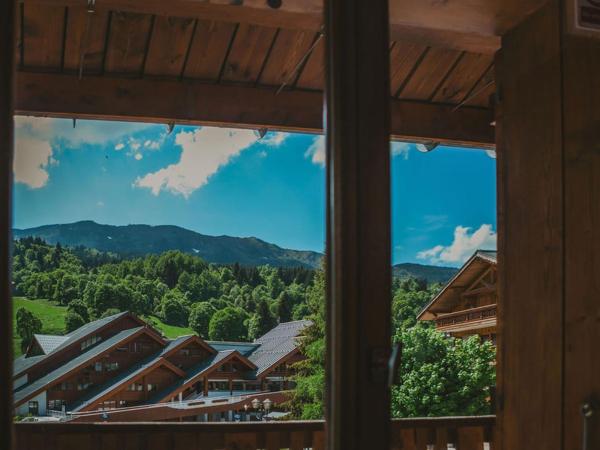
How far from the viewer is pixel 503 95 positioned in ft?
5.45

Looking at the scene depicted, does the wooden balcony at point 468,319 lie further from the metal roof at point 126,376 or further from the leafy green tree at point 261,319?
the metal roof at point 126,376

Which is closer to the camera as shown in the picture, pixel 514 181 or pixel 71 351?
pixel 514 181

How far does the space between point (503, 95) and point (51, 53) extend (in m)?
1.33

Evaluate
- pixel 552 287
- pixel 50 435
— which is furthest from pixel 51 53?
pixel 552 287

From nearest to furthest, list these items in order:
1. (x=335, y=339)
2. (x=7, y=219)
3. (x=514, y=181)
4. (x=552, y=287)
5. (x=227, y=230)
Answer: (x=7, y=219) < (x=335, y=339) < (x=552, y=287) < (x=514, y=181) < (x=227, y=230)

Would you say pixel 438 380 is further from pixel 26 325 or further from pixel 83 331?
pixel 26 325

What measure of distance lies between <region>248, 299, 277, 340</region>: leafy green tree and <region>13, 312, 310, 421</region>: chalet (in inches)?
3.7

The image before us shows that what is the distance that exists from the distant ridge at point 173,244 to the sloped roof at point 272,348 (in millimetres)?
374

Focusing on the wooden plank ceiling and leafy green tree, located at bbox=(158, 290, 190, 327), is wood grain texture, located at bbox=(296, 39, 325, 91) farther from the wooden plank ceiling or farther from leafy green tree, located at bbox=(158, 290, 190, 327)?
leafy green tree, located at bbox=(158, 290, 190, 327)

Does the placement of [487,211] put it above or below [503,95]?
below

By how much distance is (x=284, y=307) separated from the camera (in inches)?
82.3

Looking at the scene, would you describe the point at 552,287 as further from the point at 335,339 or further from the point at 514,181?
the point at 335,339

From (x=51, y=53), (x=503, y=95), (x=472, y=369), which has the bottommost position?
(x=472, y=369)

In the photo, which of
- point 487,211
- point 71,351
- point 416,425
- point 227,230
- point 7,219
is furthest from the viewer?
point 227,230
